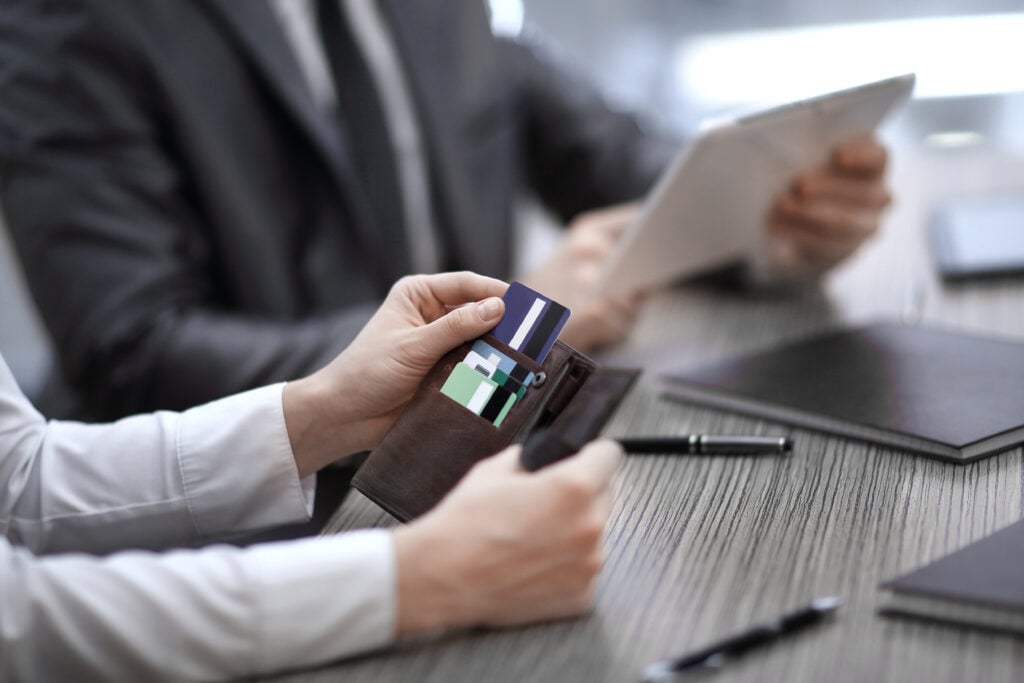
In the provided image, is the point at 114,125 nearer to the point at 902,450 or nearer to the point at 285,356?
the point at 285,356

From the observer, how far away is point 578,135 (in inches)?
64.7

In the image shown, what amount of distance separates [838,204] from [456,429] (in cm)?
76

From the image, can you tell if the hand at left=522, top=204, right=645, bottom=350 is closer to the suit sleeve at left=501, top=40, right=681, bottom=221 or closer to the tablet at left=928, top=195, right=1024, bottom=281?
the suit sleeve at left=501, top=40, right=681, bottom=221

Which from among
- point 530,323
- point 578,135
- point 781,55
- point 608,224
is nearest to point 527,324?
point 530,323

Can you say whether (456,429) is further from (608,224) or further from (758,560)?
(608,224)

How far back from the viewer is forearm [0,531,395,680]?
553 mm

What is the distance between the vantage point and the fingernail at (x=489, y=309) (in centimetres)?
66

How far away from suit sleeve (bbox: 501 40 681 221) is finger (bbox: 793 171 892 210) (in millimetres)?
366

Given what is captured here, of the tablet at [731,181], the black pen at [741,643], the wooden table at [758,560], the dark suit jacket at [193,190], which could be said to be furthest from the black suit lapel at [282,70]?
the black pen at [741,643]

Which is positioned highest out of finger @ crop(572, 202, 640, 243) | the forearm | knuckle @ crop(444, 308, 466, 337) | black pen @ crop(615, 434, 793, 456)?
finger @ crop(572, 202, 640, 243)

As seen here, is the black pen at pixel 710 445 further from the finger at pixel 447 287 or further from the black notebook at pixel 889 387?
the finger at pixel 447 287

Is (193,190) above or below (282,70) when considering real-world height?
below

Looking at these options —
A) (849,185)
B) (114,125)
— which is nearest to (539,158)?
(849,185)

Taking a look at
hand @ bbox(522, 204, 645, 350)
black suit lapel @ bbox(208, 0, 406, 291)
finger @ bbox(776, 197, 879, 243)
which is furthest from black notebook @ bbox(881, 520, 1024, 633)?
black suit lapel @ bbox(208, 0, 406, 291)
